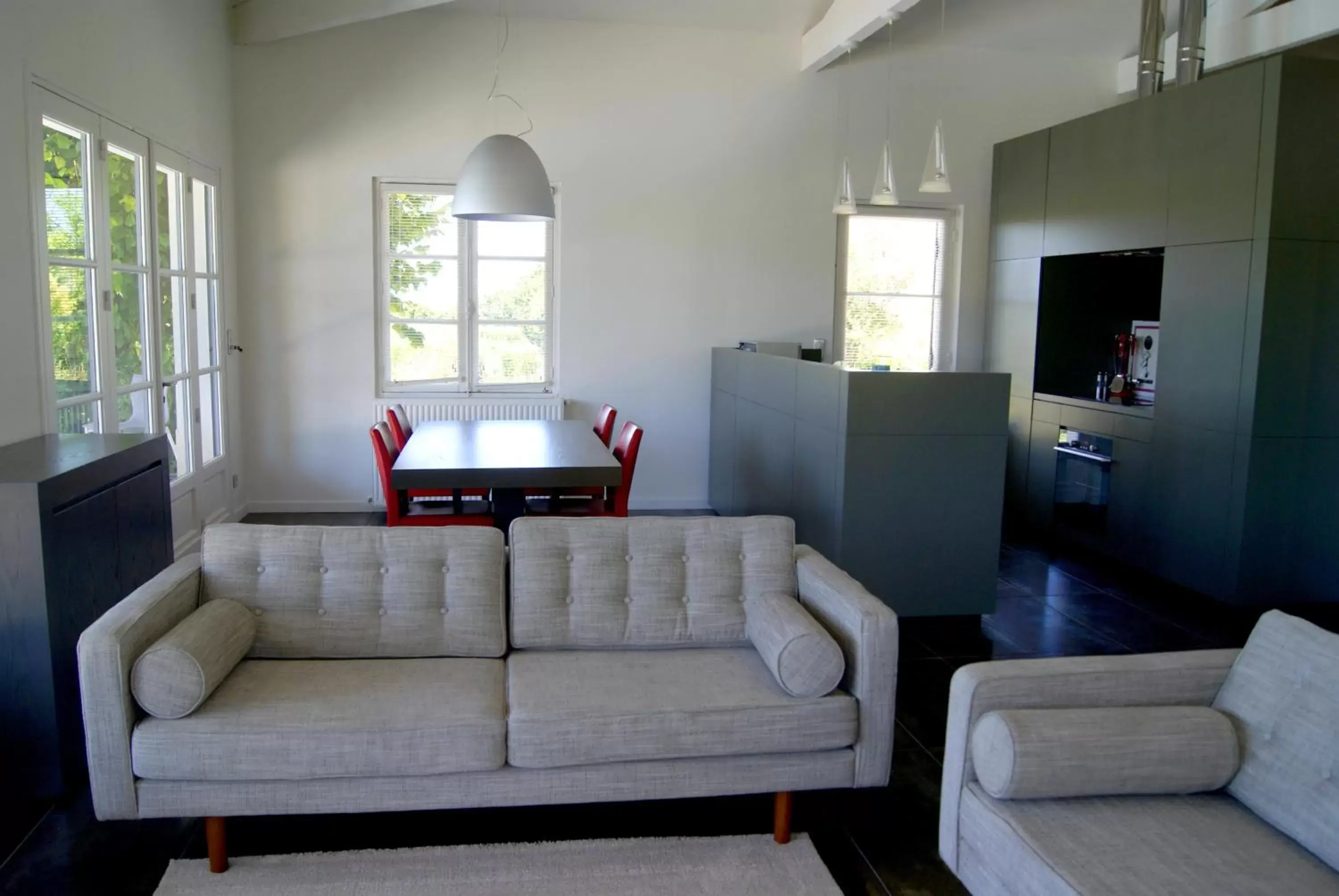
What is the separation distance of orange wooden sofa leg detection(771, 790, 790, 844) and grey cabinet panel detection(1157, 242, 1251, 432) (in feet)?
11.1

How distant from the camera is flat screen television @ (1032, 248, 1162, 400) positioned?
21.3 feet

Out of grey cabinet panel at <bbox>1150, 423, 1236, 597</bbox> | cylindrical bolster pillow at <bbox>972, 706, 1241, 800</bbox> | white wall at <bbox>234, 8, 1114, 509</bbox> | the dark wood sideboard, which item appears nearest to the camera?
cylindrical bolster pillow at <bbox>972, 706, 1241, 800</bbox>

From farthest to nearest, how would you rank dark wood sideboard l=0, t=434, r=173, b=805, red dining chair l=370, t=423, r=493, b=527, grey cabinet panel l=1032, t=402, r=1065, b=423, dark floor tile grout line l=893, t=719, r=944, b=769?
grey cabinet panel l=1032, t=402, r=1065, b=423 < red dining chair l=370, t=423, r=493, b=527 < dark floor tile grout line l=893, t=719, r=944, b=769 < dark wood sideboard l=0, t=434, r=173, b=805

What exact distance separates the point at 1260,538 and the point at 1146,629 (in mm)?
738

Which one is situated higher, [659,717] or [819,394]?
[819,394]

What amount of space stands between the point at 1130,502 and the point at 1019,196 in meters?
2.34

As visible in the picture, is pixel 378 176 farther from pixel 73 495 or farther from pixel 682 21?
pixel 73 495

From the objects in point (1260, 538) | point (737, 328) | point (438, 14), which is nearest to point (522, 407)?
point (737, 328)

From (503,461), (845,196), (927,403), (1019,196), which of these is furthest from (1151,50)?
(503,461)

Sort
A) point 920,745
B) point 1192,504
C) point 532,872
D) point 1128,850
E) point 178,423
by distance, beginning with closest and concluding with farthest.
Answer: point 1128,850 → point 532,872 → point 920,745 → point 1192,504 → point 178,423

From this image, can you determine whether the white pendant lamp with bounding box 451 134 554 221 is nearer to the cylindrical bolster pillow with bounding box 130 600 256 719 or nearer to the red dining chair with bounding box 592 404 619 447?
the red dining chair with bounding box 592 404 619 447

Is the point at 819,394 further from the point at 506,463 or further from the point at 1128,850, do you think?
the point at 1128,850

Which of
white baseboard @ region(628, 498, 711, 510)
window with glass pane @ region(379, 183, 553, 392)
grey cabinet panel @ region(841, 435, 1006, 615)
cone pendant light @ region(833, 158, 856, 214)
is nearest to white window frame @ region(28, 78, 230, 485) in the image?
window with glass pane @ region(379, 183, 553, 392)

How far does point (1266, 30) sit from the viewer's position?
5402 mm
